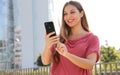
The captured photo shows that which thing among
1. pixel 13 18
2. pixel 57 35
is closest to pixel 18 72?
pixel 57 35

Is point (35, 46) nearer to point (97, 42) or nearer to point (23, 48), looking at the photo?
point (23, 48)

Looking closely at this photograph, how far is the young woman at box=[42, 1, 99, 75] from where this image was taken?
221 centimetres

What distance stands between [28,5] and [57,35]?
49870 millimetres

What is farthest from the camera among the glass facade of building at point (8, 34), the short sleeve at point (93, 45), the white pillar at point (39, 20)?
the white pillar at point (39, 20)

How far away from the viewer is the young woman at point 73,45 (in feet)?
7.25

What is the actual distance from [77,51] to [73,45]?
2.0 inches

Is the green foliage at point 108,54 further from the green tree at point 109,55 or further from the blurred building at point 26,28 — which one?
the blurred building at point 26,28

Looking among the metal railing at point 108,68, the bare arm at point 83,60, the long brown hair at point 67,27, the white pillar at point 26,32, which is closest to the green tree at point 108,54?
the white pillar at point 26,32

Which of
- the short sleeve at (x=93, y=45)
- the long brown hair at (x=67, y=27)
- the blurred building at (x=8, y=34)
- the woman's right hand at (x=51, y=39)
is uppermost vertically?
the long brown hair at (x=67, y=27)

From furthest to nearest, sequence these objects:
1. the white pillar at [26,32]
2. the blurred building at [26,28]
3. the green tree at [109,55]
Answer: the white pillar at [26,32], the blurred building at [26,28], the green tree at [109,55]

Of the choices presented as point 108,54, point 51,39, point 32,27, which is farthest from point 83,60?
point 32,27

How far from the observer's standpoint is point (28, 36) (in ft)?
167

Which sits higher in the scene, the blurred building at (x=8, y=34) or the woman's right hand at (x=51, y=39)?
the woman's right hand at (x=51, y=39)

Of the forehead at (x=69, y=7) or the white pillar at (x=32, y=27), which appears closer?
the forehead at (x=69, y=7)
